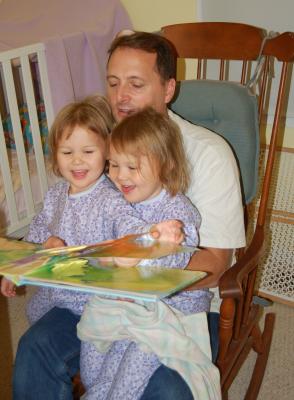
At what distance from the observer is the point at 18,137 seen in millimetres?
1862

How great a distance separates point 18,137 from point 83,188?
2.56ft

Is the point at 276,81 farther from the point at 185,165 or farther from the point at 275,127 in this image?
the point at 185,165

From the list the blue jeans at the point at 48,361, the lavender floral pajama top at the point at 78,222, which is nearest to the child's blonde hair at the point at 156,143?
the lavender floral pajama top at the point at 78,222

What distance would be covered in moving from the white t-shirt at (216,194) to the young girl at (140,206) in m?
0.06

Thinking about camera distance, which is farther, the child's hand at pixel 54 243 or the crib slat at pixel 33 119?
the crib slat at pixel 33 119

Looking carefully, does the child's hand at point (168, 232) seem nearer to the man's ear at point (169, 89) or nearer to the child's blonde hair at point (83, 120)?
the child's blonde hair at point (83, 120)

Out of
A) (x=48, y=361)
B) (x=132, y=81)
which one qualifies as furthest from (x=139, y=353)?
(x=132, y=81)

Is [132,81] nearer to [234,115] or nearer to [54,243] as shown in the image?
[234,115]

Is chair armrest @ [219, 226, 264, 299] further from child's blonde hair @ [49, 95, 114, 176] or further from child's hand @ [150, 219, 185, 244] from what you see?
child's blonde hair @ [49, 95, 114, 176]

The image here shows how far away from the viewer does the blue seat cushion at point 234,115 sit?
4.39 ft

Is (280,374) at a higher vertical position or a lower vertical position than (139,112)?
lower

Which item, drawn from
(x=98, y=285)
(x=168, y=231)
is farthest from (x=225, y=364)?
(x=98, y=285)

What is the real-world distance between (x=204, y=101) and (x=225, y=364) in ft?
2.39

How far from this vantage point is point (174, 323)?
40.0 inches
